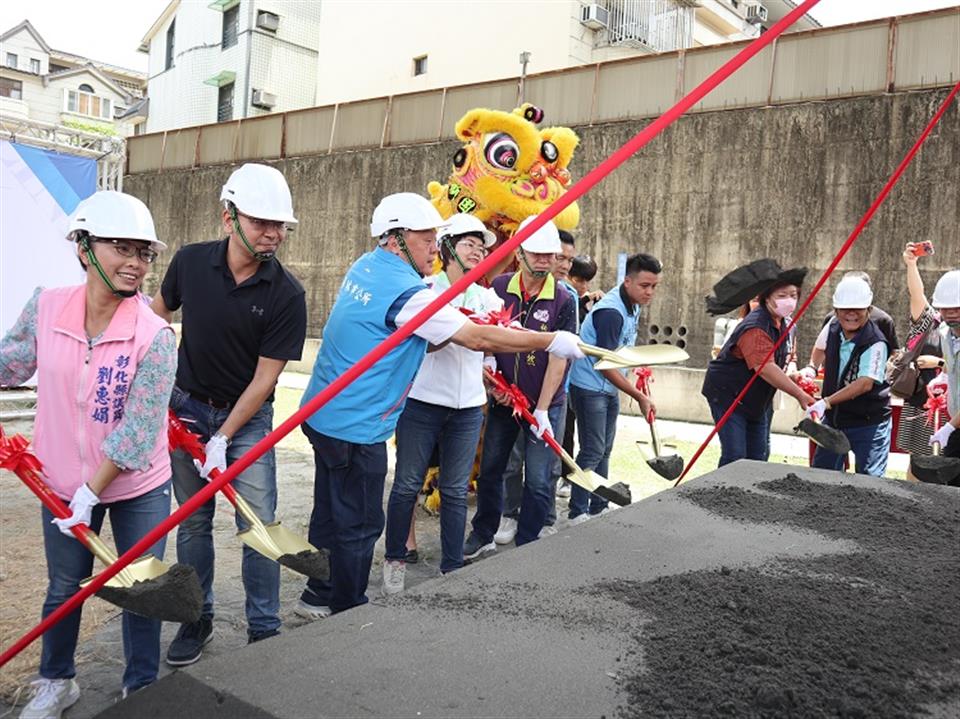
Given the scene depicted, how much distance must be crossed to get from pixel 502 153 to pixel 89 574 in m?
3.75

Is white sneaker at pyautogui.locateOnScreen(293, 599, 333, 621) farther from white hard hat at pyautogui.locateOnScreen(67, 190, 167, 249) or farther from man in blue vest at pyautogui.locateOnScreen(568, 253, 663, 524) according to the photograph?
man in blue vest at pyautogui.locateOnScreen(568, 253, 663, 524)

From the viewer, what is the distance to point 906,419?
648cm

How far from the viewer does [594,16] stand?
1584 centimetres

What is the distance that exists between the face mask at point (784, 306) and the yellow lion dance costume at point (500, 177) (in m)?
1.52

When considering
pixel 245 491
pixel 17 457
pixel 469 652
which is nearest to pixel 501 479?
pixel 245 491

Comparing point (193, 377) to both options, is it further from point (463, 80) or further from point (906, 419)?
point (463, 80)

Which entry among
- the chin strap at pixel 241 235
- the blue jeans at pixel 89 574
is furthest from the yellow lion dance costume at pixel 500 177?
the blue jeans at pixel 89 574

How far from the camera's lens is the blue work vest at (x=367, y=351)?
9.50ft

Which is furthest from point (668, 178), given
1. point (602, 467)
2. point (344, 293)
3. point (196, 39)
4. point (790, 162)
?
point (196, 39)

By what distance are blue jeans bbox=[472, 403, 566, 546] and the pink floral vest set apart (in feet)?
7.39

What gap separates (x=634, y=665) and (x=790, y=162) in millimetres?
9269

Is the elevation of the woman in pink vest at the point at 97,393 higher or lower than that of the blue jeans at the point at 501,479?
higher

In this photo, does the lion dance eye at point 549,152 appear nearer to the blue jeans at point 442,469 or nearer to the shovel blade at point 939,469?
the blue jeans at point 442,469

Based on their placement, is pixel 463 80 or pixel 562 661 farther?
pixel 463 80
